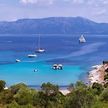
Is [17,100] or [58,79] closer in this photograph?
[17,100]

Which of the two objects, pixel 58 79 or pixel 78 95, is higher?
pixel 78 95

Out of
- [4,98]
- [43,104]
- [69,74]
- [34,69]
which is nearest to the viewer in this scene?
[43,104]

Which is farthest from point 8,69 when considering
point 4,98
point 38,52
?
point 4,98

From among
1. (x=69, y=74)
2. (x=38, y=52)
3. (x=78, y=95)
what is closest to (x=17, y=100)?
(x=78, y=95)

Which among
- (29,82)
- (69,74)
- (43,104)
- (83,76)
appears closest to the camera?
(43,104)

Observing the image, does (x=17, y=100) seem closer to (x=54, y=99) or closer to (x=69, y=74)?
(x=54, y=99)

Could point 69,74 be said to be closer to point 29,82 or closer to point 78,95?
point 29,82

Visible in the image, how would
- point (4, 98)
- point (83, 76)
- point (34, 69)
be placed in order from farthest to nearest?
1. point (34, 69)
2. point (83, 76)
3. point (4, 98)

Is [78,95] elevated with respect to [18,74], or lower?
elevated

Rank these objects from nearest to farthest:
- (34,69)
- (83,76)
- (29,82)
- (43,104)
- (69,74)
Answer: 1. (43,104)
2. (29,82)
3. (83,76)
4. (69,74)
5. (34,69)
